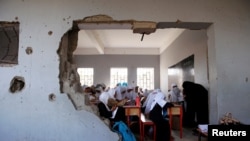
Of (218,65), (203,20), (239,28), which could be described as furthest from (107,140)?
(239,28)

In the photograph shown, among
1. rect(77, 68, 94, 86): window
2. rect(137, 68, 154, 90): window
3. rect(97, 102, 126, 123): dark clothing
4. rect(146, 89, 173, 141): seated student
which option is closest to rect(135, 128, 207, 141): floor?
rect(146, 89, 173, 141): seated student

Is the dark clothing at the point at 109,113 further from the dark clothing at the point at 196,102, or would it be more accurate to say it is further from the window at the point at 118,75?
the window at the point at 118,75

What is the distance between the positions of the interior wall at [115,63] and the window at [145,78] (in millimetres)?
204

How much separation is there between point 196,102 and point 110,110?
1999 mm

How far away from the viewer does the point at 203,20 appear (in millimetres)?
3670

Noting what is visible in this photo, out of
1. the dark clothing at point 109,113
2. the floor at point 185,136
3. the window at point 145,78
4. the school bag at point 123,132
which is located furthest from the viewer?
the window at point 145,78

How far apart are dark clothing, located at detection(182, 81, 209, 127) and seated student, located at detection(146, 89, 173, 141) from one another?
2.78 ft

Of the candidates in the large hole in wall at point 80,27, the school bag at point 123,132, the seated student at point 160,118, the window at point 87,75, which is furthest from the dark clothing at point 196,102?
the window at point 87,75

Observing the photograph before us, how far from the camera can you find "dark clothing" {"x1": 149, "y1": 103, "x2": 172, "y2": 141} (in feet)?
15.6

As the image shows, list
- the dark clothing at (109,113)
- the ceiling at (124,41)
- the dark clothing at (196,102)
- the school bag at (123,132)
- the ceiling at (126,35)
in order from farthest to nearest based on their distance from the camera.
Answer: the ceiling at (124,41), the dark clothing at (196,102), the dark clothing at (109,113), the school bag at (123,132), the ceiling at (126,35)

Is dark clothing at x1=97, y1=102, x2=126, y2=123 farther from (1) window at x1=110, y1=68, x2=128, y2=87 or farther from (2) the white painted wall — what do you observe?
(1) window at x1=110, y1=68, x2=128, y2=87

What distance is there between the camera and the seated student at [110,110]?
16.2 feet

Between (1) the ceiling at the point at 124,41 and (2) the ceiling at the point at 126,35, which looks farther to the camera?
(1) the ceiling at the point at 124,41

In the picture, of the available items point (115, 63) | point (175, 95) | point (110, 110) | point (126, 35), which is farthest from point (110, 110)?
point (115, 63)
